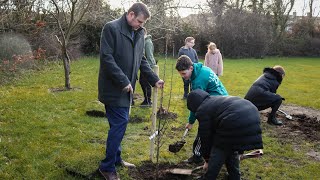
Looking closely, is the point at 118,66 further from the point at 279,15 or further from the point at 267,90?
the point at 279,15

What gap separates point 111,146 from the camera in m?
3.96

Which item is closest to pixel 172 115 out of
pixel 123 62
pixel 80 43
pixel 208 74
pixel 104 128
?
pixel 104 128

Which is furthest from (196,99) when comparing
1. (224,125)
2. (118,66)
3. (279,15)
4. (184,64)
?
(279,15)

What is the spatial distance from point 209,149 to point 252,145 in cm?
50

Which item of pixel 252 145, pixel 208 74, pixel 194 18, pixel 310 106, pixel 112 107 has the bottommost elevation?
pixel 310 106

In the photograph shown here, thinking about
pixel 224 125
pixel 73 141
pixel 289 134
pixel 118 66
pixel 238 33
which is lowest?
pixel 289 134

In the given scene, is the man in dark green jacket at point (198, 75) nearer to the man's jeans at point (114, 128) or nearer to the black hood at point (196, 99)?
the black hood at point (196, 99)

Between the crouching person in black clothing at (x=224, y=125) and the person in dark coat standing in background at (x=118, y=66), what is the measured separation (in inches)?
33.9

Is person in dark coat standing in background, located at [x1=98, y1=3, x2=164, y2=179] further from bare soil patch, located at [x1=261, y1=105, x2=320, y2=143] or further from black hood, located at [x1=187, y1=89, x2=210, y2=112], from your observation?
bare soil patch, located at [x1=261, y1=105, x2=320, y2=143]

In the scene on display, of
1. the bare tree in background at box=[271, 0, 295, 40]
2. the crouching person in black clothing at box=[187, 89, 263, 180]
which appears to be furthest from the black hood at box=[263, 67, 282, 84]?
the bare tree in background at box=[271, 0, 295, 40]

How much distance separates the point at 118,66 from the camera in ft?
12.7

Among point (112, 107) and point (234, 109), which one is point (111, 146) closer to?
point (112, 107)

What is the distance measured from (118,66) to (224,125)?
1424mm

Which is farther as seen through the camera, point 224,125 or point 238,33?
point 238,33
